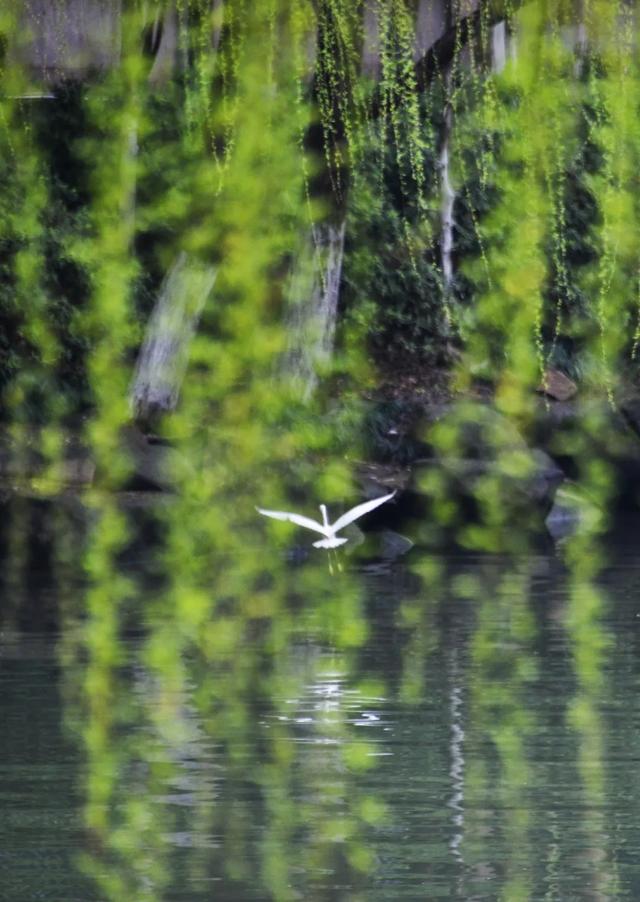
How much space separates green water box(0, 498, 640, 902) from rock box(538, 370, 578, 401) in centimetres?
919

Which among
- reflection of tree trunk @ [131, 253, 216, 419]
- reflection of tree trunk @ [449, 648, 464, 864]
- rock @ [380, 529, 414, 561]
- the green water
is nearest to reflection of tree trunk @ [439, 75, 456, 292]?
reflection of tree trunk @ [131, 253, 216, 419]

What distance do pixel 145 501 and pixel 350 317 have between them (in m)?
5.62

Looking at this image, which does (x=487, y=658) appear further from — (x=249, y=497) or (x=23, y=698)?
(x=249, y=497)

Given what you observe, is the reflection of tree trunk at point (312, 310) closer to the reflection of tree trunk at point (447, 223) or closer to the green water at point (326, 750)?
the reflection of tree trunk at point (447, 223)

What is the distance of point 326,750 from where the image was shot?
9.58 meters

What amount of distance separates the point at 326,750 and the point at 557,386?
16162 millimetres

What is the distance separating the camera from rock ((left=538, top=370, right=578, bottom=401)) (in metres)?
25.1

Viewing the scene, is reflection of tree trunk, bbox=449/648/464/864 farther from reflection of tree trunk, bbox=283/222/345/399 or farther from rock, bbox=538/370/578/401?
rock, bbox=538/370/578/401

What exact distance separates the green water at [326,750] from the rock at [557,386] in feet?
30.1

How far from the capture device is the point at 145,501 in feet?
62.7

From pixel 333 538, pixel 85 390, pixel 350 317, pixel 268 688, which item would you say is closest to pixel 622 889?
pixel 268 688

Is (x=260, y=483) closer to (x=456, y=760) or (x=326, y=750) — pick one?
(x=326, y=750)

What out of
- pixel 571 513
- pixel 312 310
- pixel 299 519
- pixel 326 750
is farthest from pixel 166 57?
pixel 326 750

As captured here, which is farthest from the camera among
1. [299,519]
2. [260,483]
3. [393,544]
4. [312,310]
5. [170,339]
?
[312,310]
